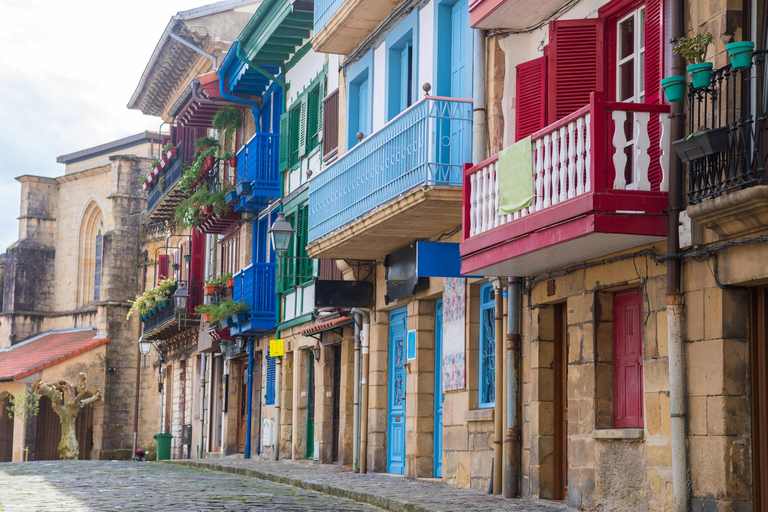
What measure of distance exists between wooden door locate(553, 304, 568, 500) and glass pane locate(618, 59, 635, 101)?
247 cm

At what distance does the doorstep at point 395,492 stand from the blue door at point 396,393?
433 millimetres

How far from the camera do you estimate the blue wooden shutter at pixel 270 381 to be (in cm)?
2438

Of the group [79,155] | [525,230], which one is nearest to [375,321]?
[525,230]

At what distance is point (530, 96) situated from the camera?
42.2 ft

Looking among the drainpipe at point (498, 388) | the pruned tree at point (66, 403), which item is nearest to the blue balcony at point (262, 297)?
the drainpipe at point (498, 388)

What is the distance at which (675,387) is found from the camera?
920 centimetres

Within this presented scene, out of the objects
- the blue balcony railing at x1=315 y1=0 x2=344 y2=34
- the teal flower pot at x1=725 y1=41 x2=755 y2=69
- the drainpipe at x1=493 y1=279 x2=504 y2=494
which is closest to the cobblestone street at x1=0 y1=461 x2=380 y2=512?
the drainpipe at x1=493 y1=279 x2=504 y2=494

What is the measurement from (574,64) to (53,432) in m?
36.1

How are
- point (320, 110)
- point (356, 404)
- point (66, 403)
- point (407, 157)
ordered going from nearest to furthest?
point (407, 157)
point (356, 404)
point (320, 110)
point (66, 403)

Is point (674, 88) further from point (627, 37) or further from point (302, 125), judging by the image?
point (302, 125)

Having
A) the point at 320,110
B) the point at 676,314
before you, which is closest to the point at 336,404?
the point at 320,110

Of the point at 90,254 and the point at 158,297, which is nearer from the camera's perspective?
the point at 158,297

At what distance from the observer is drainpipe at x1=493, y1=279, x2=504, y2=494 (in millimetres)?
12742

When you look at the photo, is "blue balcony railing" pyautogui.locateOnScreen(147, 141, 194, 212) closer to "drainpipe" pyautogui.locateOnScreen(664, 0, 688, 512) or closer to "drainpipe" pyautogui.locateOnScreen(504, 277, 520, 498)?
"drainpipe" pyautogui.locateOnScreen(504, 277, 520, 498)
